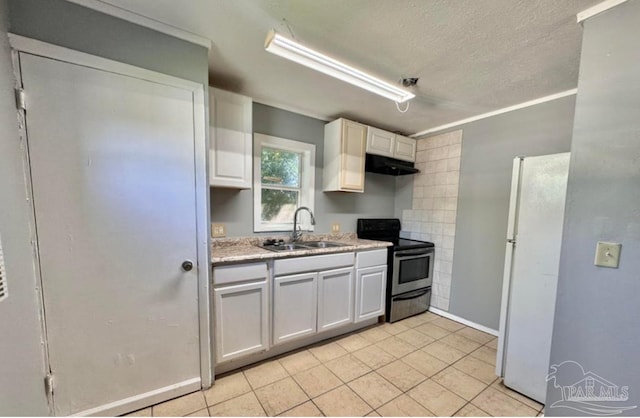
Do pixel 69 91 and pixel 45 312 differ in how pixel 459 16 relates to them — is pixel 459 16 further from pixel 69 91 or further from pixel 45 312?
pixel 45 312

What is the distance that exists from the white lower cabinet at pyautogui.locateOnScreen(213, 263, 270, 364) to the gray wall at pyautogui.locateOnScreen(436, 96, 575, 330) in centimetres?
231

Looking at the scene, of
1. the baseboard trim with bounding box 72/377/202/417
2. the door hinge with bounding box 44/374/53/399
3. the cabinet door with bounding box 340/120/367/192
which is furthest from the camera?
the cabinet door with bounding box 340/120/367/192

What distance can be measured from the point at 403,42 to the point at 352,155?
4.33 feet

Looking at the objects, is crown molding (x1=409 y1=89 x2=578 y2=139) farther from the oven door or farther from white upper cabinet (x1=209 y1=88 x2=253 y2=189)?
white upper cabinet (x1=209 y1=88 x2=253 y2=189)

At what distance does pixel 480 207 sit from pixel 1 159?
362cm

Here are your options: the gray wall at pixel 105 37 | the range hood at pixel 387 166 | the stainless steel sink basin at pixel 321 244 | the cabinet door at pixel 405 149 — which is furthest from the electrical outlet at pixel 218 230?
the cabinet door at pixel 405 149

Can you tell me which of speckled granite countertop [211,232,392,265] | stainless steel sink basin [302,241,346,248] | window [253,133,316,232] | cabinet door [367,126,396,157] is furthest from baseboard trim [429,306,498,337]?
cabinet door [367,126,396,157]

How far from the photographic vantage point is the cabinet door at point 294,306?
2014 mm

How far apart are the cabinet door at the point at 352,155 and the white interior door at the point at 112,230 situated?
5.23 feet

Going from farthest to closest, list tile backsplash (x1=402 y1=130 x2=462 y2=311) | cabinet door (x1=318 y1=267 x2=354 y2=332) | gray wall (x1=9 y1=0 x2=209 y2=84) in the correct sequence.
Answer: tile backsplash (x1=402 y1=130 x2=462 y2=311) → cabinet door (x1=318 y1=267 x2=354 y2=332) → gray wall (x1=9 y1=0 x2=209 y2=84)

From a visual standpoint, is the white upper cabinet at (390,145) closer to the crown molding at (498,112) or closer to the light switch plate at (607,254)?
the crown molding at (498,112)

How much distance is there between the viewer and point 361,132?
2.79 m

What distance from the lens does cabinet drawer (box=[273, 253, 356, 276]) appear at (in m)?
2.01

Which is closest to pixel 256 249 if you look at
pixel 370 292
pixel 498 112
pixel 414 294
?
pixel 370 292
